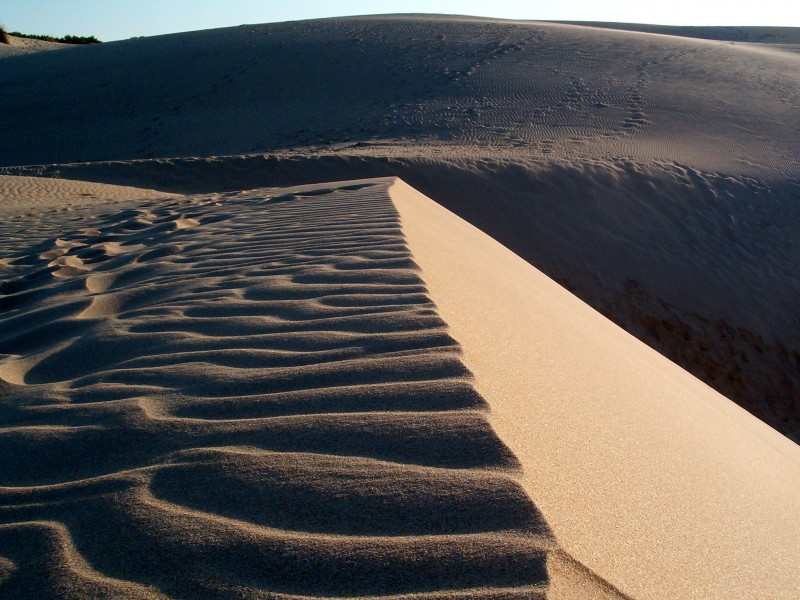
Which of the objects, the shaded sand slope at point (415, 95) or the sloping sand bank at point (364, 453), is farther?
the shaded sand slope at point (415, 95)

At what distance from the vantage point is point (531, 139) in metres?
15.0

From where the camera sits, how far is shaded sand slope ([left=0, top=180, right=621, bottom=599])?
4.59 feet

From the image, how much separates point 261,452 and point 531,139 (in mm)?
13996

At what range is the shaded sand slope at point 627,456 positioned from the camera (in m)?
1.55

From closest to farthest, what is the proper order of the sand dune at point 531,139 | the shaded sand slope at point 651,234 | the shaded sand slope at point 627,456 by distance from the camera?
the shaded sand slope at point 627,456, the shaded sand slope at point 651,234, the sand dune at point 531,139

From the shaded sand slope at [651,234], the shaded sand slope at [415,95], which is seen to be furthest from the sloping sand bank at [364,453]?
the shaded sand slope at [415,95]

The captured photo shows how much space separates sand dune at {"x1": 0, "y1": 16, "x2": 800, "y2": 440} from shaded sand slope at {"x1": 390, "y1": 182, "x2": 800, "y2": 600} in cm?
537

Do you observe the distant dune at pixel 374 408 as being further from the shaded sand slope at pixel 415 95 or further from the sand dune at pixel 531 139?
the shaded sand slope at pixel 415 95

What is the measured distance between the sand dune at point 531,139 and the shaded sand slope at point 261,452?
6525 mm

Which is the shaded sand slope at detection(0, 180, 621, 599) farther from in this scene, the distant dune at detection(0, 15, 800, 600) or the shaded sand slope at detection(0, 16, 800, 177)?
the shaded sand slope at detection(0, 16, 800, 177)

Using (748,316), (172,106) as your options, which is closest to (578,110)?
(748,316)

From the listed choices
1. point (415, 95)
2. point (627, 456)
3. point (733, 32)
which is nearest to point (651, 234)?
point (627, 456)

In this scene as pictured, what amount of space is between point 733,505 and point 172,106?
66.0ft

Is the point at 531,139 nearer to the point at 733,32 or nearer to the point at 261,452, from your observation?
the point at 261,452
